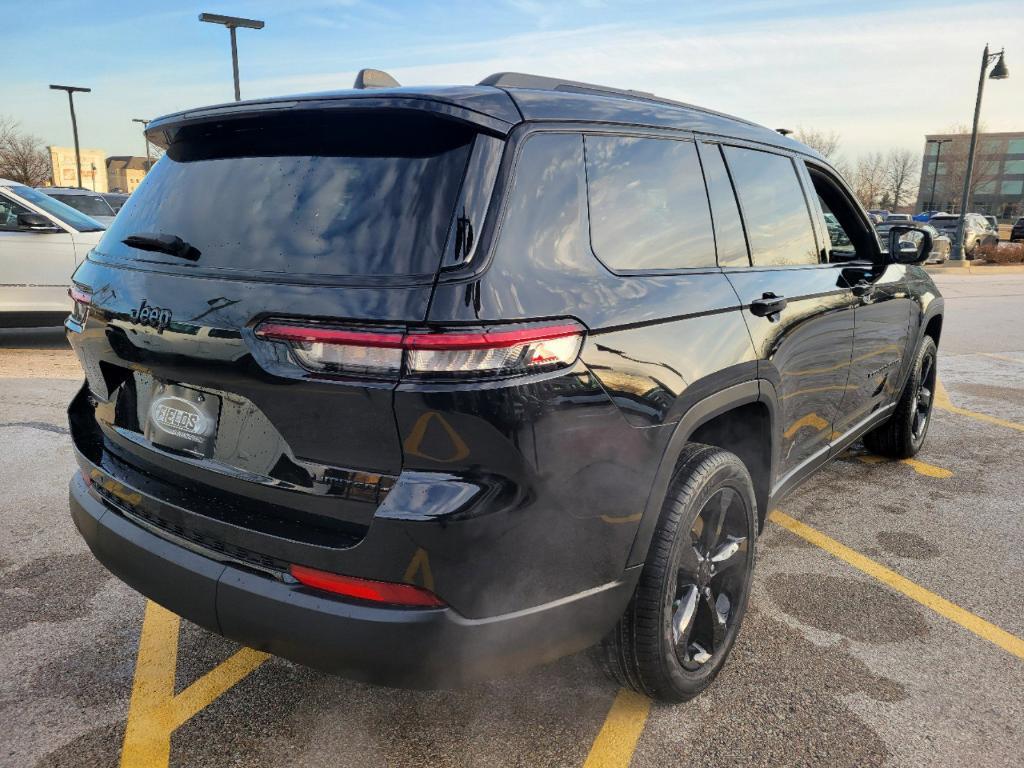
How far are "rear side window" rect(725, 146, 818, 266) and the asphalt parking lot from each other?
1.39 metres

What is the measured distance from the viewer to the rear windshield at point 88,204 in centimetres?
1327

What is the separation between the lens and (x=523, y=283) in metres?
1.76

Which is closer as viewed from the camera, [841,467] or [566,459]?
[566,459]

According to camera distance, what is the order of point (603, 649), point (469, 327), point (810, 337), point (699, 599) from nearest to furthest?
point (469, 327)
point (603, 649)
point (699, 599)
point (810, 337)

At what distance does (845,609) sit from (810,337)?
109 cm

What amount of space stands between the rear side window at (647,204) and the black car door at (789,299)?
136 millimetres

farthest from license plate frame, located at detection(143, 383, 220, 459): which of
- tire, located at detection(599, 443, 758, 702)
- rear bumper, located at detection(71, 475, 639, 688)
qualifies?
tire, located at detection(599, 443, 758, 702)

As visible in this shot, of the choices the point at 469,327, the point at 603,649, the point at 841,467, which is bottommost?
the point at 841,467

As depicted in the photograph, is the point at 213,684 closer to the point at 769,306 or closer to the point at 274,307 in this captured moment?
the point at 274,307

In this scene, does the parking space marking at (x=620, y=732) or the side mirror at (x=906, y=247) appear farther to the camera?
the side mirror at (x=906, y=247)

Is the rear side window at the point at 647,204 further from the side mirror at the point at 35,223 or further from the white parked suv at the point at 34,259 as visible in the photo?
the side mirror at the point at 35,223

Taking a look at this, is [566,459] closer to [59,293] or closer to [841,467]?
[841,467]

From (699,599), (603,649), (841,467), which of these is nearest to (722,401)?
(699,599)

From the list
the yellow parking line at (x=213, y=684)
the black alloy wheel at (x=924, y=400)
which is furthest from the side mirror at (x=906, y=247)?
the yellow parking line at (x=213, y=684)
